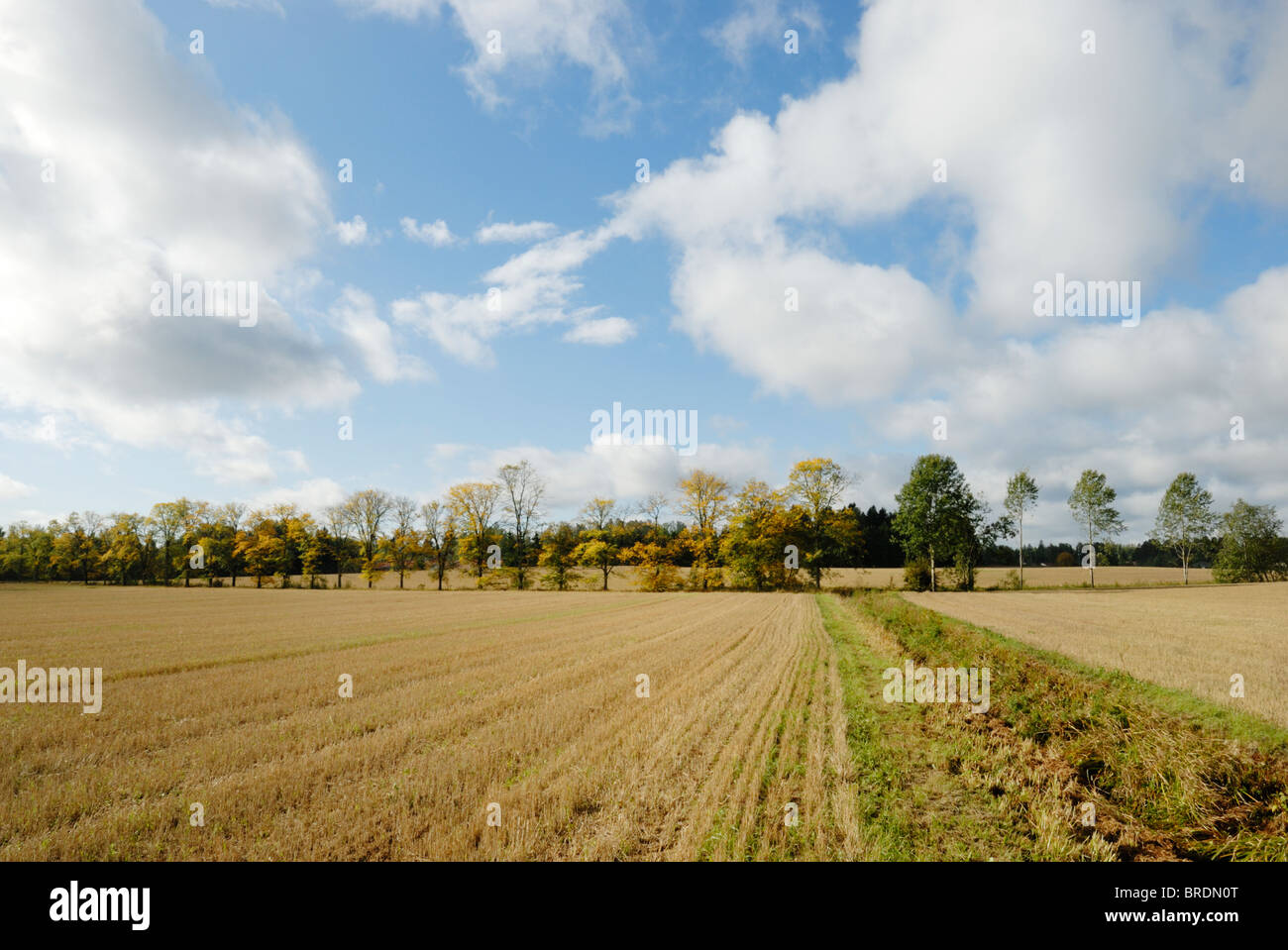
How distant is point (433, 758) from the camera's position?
27.2 feet

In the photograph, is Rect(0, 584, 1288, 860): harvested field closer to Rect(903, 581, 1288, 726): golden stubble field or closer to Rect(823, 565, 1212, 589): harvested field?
Rect(903, 581, 1288, 726): golden stubble field

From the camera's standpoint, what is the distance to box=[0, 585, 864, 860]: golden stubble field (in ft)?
19.2

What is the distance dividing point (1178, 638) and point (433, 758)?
26957 millimetres

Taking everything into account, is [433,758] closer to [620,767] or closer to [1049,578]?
[620,767]

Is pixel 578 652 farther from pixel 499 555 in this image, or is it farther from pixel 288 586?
pixel 288 586

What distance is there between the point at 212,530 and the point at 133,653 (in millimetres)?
88885

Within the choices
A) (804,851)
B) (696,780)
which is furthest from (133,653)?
(804,851)

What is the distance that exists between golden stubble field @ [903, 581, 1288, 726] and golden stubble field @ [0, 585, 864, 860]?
8.36 metres

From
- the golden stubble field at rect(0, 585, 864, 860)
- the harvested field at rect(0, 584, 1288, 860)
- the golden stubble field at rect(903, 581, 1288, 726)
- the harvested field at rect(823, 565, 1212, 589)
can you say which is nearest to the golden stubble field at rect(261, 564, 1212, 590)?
the harvested field at rect(823, 565, 1212, 589)

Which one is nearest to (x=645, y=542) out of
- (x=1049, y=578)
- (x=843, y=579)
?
(x=843, y=579)

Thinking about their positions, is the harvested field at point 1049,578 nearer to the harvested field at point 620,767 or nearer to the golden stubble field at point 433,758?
the harvested field at point 620,767

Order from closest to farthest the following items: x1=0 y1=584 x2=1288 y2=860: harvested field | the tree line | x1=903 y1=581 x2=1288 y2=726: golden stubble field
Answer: x1=0 y1=584 x2=1288 y2=860: harvested field → x1=903 y1=581 x2=1288 y2=726: golden stubble field → the tree line
